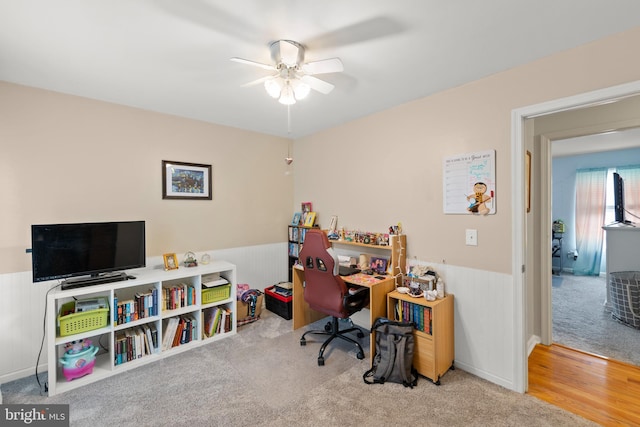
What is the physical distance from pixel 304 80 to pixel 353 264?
2.03 metres

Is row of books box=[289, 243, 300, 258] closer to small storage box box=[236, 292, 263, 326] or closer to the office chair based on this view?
small storage box box=[236, 292, 263, 326]

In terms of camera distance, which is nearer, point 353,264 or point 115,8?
point 115,8

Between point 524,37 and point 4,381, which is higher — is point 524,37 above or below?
above

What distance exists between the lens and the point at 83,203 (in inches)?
103

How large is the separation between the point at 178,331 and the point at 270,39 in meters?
2.68

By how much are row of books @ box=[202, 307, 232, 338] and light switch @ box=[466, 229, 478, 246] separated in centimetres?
249

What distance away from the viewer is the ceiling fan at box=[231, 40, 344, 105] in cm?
175

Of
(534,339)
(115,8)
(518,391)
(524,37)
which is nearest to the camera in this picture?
(115,8)

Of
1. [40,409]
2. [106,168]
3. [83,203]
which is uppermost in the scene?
[106,168]

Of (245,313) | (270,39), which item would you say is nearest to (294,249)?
(245,313)

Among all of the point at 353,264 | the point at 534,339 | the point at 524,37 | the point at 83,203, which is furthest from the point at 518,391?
the point at 83,203

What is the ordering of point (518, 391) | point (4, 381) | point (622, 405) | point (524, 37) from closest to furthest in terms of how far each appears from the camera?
point (524, 37)
point (622, 405)
point (518, 391)
point (4, 381)

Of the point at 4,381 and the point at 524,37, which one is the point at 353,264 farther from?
the point at 4,381

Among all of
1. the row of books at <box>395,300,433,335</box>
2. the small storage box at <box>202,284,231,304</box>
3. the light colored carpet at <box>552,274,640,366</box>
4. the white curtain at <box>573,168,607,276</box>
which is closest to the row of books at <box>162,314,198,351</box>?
the small storage box at <box>202,284,231,304</box>
